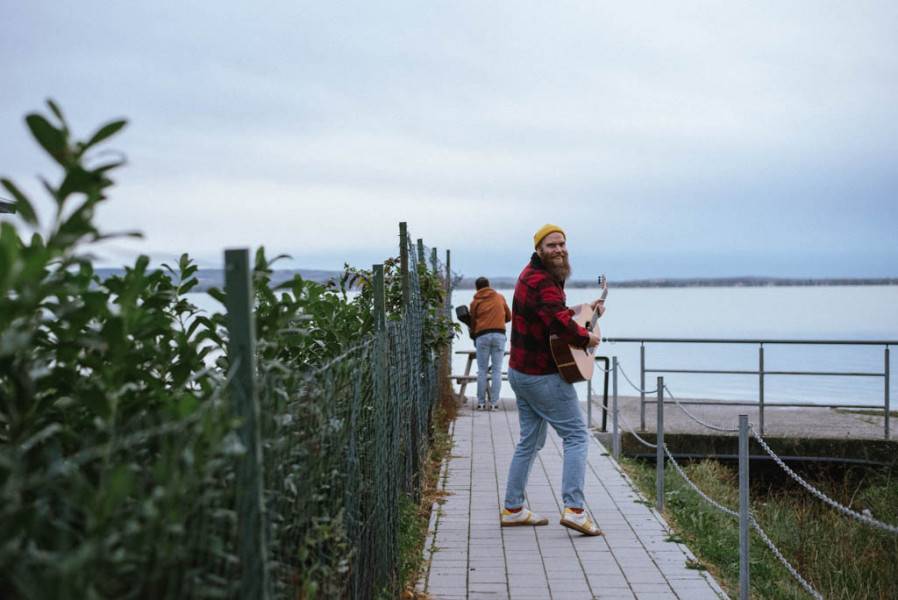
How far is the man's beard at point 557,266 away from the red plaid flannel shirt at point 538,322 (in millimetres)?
33

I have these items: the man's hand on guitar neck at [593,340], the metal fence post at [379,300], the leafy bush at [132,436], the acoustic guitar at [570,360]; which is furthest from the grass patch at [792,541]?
the leafy bush at [132,436]

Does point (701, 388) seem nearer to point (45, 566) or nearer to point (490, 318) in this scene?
point (490, 318)

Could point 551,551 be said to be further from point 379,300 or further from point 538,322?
point 379,300

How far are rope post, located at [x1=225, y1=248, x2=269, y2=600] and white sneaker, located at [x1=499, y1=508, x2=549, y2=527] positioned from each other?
448cm

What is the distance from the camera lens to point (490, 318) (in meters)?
13.4

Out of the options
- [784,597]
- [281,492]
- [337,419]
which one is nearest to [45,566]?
[281,492]

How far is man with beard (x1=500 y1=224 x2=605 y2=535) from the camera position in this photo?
617 cm

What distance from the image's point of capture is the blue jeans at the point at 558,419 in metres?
6.22

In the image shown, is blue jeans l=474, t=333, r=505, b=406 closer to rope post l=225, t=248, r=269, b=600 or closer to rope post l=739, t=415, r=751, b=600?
rope post l=739, t=415, r=751, b=600

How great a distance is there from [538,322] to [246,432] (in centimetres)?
412

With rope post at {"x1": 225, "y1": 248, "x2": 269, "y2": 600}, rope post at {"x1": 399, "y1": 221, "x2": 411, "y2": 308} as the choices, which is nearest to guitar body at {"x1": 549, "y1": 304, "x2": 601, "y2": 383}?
rope post at {"x1": 399, "y1": 221, "x2": 411, "y2": 308}

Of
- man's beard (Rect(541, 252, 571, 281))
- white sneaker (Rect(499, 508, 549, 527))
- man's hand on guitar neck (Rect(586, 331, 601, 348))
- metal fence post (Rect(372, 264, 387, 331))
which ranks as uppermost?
man's beard (Rect(541, 252, 571, 281))

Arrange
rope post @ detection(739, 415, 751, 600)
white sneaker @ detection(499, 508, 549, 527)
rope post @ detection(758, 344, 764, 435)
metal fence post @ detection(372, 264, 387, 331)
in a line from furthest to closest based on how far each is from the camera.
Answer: rope post @ detection(758, 344, 764, 435) < white sneaker @ detection(499, 508, 549, 527) < metal fence post @ detection(372, 264, 387, 331) < rope post @ detection(739, 415, 751, 600)

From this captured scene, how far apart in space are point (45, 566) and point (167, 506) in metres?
0.23
